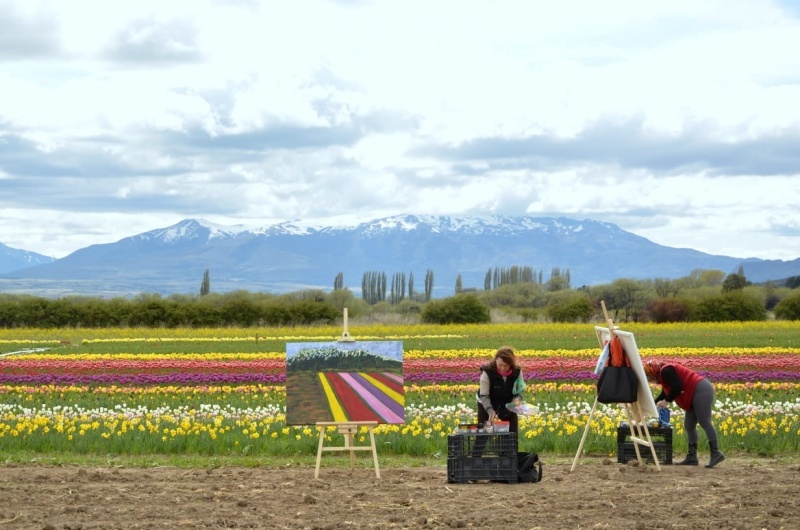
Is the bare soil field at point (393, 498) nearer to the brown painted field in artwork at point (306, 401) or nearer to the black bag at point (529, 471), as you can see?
the black bag at point (529, 471)

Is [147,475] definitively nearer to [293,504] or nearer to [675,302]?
[293,504]

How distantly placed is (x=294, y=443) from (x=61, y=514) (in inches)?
226

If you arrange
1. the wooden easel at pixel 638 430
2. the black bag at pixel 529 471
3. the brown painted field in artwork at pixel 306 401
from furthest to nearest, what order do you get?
1. the brown painted field in artwork at pixel 306 401
2. the wooden easel at pixel 638 430
3. the black bag at pixel 529 471

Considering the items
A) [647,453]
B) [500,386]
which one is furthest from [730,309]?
[500,386]

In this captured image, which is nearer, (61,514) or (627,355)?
(61,514)

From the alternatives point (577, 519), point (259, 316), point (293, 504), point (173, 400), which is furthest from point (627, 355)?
point (259, 316)

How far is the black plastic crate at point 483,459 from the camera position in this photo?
13.6 meters

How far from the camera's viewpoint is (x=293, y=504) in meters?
12.1

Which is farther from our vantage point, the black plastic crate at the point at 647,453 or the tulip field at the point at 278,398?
the tulip field at the point at 278,398

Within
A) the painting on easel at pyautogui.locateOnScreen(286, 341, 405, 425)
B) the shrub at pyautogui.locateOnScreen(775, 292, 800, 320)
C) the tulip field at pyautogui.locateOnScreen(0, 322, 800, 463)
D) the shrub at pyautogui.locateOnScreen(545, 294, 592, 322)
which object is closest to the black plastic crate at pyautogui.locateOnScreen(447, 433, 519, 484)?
the painting on easel at pyautogui.locateOnScreen(286, 341, 405, 425)

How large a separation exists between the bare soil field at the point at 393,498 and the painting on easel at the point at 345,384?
761 millimetres

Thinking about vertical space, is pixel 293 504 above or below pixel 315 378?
below

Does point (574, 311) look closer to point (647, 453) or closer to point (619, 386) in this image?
point (647, 453)

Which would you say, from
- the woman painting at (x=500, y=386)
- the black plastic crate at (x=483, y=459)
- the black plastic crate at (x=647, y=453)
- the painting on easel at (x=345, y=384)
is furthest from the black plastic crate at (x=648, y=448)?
the painting on easel at (x=345, y=384)
